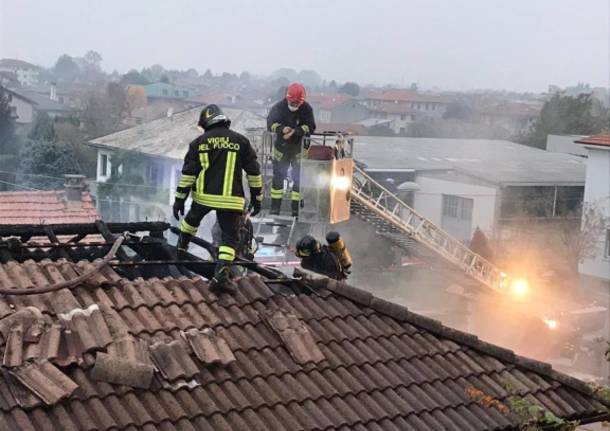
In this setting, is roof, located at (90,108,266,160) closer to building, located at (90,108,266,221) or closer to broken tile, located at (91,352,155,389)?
building, located at (90,108,266,221)

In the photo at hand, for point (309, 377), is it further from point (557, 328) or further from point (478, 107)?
point (478, 107)

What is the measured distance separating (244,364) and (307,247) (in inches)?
153

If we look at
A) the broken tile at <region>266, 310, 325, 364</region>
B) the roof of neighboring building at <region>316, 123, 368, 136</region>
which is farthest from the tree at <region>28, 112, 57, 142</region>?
the broken tile at <region>266, 310, 325, 364</region>

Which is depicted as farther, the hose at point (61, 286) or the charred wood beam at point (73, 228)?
the charred wood beam at point (73, 228)

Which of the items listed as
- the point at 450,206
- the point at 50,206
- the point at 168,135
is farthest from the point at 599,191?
the point at 50,206

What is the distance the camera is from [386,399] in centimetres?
494

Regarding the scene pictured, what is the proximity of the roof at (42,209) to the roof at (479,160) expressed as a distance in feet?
52.1

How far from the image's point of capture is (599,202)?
29156 mm

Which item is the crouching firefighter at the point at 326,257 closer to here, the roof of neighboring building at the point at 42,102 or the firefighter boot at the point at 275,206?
the firefighter boot at the point at 275,206

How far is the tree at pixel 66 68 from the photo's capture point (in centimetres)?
7206

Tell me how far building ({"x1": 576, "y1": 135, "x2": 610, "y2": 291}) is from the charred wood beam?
78.9 ft

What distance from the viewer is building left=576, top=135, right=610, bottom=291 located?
29078mm

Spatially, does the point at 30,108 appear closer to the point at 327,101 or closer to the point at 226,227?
the point at 327,101

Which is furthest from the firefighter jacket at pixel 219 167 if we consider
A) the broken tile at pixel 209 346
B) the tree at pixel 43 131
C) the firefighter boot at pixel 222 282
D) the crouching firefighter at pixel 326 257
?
the tree at pixel 43 131
